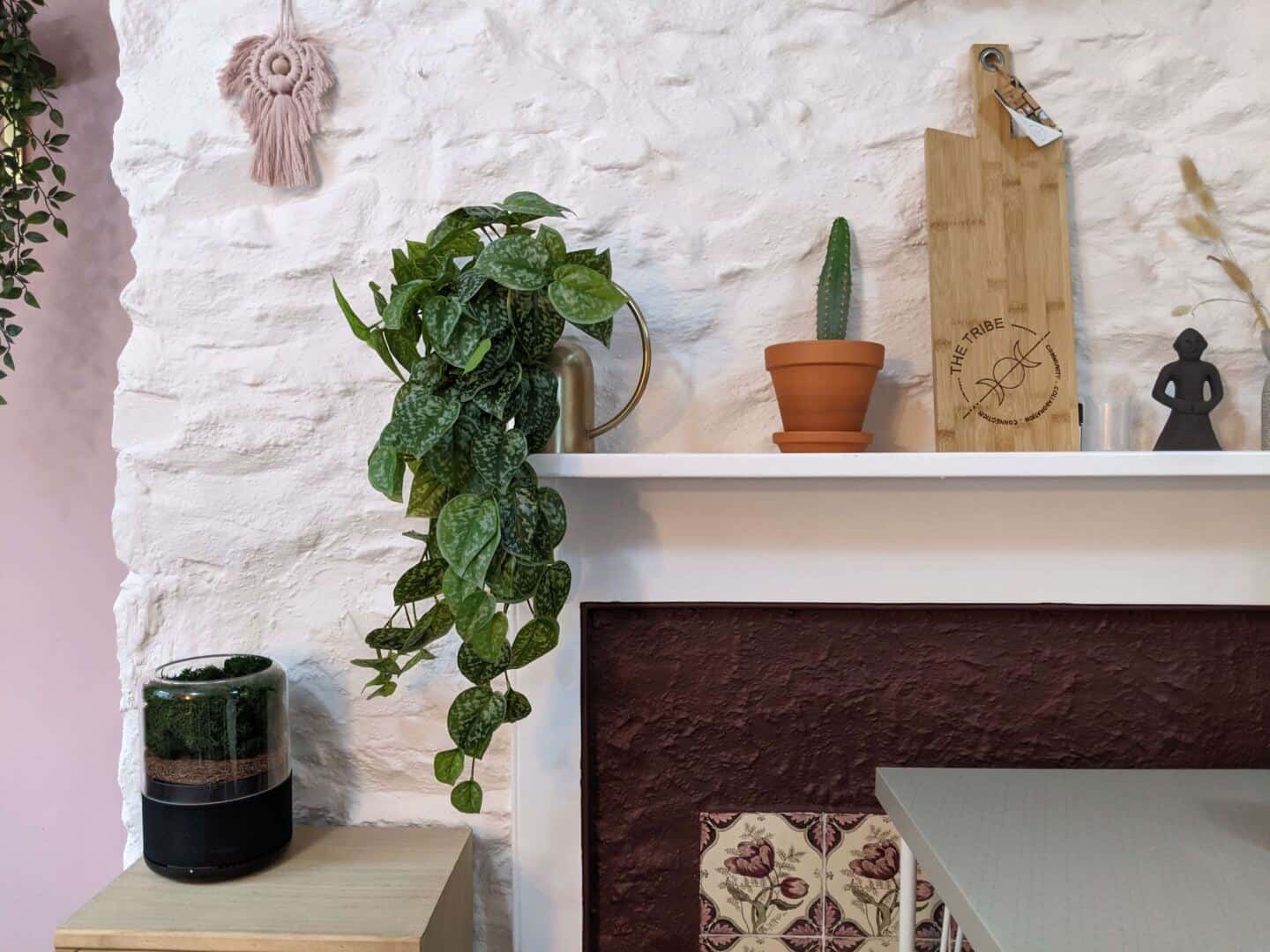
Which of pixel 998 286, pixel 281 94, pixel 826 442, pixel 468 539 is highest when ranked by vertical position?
pixel 281 94

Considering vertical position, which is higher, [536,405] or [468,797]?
[536,405]

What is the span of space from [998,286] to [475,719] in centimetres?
89

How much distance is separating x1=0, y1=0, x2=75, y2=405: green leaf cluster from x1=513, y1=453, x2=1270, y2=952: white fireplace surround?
1.07 meters

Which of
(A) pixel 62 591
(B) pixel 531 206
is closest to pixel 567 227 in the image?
(B) pixel 531 206

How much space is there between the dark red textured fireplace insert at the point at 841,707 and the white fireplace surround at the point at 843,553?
1.1 inches

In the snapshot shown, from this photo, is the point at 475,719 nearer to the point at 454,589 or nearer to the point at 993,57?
the point at 454,589

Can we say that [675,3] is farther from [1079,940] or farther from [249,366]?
[1079,940]

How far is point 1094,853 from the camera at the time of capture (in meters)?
0.93

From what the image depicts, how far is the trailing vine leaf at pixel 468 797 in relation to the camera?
3.75 ft

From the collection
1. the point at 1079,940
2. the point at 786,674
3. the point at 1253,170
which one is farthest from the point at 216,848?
the point at 1253,170

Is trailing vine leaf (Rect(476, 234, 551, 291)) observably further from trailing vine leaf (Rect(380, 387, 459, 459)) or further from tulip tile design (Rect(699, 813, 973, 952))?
tulip tile design (Rect(699, 813, 973, 952))

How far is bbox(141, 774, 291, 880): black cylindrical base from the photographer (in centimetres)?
112

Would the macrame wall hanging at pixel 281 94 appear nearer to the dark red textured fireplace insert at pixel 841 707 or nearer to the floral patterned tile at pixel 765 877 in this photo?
the dark red textured fireplace insert at pixel 841 707

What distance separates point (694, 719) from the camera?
130 cm
